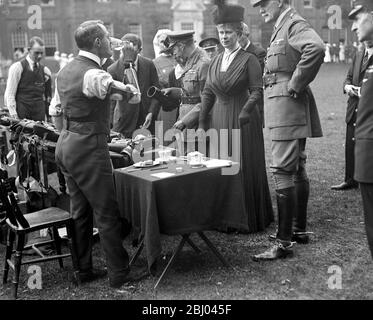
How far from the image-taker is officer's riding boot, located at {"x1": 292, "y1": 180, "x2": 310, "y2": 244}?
4746mm

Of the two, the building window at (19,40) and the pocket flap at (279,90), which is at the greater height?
the building window at (19,40)

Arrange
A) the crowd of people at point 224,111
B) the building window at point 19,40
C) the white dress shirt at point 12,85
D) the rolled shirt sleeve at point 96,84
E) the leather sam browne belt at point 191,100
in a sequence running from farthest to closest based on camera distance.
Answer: the building window at point 19,40 → the white dress shirt at point 12,85 → the leather sam browne belt at point 191,100 → the crowd of people at point 224,111 → the rolled shirt sleeve at point 96,84

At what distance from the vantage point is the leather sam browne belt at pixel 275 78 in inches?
174

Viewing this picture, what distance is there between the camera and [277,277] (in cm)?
412

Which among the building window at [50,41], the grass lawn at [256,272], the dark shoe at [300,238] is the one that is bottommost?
the grass lawn at [256,272]

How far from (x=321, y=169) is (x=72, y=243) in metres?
4.72

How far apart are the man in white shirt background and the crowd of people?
2.64 m

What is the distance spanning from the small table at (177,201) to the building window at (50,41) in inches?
1156

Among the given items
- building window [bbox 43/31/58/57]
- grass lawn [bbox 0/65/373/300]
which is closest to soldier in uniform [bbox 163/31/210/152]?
grass lawn [bbox 0/65/373/300]

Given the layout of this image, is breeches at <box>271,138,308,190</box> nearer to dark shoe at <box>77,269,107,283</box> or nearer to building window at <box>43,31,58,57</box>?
dark shoe at <box>77,269,107,283</box>

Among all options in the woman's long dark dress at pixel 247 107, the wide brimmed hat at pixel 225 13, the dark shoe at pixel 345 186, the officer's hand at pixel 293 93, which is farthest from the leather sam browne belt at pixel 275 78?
the dark shoe at pixel 345 186

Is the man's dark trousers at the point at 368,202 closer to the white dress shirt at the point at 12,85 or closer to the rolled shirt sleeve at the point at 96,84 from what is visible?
the rolled shirt sleeve at the point at 96,84
